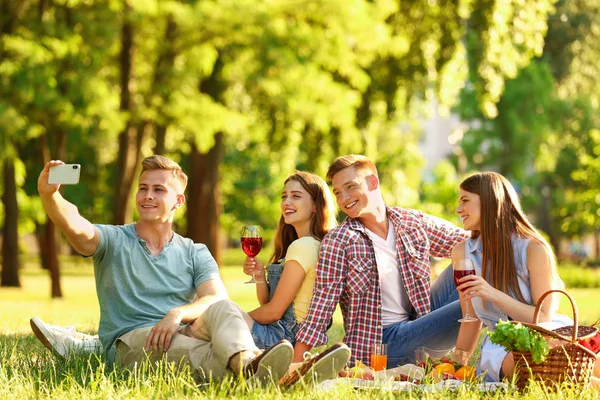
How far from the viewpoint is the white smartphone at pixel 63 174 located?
4914mm

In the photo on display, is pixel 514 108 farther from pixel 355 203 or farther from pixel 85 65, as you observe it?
pixel 355 203

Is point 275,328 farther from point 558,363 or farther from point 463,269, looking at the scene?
point 558,363

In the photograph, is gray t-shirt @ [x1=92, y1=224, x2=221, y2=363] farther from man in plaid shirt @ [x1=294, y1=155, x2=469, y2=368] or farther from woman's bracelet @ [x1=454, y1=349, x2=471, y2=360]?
woman's bracelet @ [x1=454, y1=349, x2=471, y2=360]

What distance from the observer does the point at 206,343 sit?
5266mm

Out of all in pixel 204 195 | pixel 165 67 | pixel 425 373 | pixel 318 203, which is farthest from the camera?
pixel 204 195

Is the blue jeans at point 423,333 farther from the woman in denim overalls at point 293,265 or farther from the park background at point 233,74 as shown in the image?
the park background at point 233,74

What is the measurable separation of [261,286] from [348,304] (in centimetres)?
59

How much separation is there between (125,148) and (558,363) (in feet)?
47.1

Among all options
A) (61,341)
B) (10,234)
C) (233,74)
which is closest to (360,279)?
(61,341)

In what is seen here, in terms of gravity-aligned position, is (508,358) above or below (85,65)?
below

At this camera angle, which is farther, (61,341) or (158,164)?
(61,341)

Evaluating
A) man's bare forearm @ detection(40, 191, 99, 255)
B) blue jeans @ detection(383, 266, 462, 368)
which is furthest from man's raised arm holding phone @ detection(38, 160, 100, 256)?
blue jeans @ detection(383, 266, 462, 368)

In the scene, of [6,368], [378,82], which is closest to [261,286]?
[6,368]

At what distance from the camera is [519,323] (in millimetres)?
4906
